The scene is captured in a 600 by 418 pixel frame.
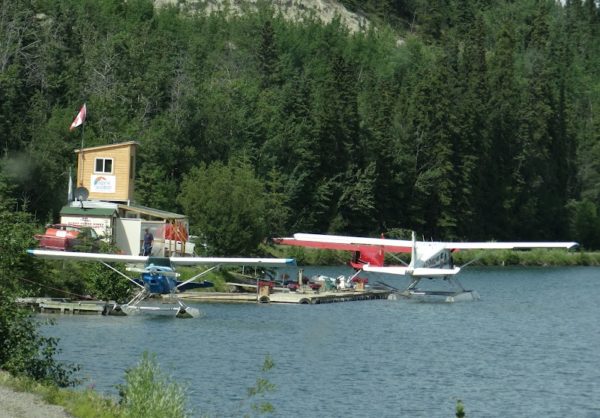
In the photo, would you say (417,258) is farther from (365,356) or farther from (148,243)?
(365,356)

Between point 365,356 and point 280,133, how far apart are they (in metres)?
49.5

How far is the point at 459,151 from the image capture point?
90625 millimetres

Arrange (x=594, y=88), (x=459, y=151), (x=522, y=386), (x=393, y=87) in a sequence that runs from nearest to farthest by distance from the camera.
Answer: (x=522, y=386)
(x=459, y=151)
(x=393, y=87)
(x=594, y=88)

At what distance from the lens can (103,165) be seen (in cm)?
4978

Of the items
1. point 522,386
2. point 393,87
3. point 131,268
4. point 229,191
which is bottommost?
point 522,386

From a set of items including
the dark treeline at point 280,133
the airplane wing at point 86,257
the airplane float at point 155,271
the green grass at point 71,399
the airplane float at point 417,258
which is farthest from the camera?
the dark treeline at point 280,133

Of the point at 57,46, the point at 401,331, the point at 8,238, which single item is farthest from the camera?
the point at 57,46

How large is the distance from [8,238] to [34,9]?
180 feet

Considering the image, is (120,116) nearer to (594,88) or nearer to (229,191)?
(229,191)

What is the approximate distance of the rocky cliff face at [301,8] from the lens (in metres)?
148

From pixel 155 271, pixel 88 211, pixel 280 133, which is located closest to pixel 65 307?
pixel 155 271

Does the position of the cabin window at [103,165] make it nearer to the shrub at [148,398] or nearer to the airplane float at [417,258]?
the airplane float at [417,258]

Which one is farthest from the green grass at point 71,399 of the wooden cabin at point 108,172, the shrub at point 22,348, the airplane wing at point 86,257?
the wooden cabin at point 108,172

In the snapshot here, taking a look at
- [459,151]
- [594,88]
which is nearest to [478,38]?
Answer: [459,151]
